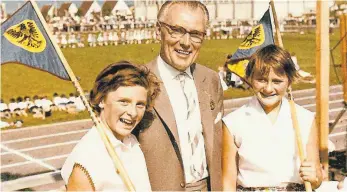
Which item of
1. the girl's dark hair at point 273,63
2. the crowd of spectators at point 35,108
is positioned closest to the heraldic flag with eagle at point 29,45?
the girl's dark hair at point 273,63

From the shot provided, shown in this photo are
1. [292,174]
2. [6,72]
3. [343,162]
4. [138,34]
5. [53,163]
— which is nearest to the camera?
[292,174]

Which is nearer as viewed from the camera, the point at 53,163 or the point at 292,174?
the point at 292,174

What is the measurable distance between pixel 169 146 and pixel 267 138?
598mm

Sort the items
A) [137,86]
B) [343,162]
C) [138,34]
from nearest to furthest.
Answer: [137,86]
[343,162]
[138,34]

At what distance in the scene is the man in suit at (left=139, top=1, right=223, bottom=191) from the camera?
324cm

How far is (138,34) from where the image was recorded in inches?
1230

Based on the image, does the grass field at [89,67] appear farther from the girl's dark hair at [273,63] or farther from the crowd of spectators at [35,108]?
the girl's dark hair at [273,63]

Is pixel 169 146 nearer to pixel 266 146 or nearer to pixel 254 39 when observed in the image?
pixel 266 146

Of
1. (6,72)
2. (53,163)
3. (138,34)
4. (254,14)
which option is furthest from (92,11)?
(53,163)

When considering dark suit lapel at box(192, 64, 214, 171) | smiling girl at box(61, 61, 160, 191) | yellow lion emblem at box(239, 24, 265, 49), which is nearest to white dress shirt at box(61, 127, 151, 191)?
smiling girl at box(61, 61, 160, 191)

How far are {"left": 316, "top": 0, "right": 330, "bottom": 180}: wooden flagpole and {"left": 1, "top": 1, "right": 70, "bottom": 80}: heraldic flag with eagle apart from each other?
2.51 meters

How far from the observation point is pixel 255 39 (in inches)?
187

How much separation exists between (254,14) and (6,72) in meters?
42.4

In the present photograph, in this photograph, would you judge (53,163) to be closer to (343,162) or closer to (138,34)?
(343,162)
